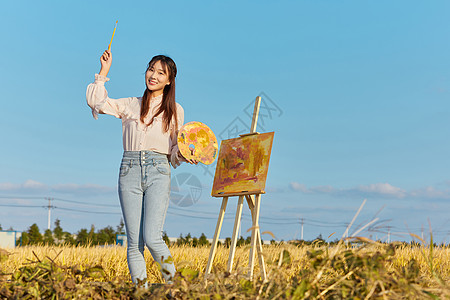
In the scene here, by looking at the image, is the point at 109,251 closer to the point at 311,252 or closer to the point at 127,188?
the point at 127,188

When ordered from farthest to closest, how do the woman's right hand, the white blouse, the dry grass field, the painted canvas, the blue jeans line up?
the painted canvas
the woman's right hand
the white blouse
the blue jeans
the dry grass field

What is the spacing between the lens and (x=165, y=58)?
4.03 meters

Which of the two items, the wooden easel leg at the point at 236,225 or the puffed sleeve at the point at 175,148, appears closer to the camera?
the puffed sleeve at the point at 175,148

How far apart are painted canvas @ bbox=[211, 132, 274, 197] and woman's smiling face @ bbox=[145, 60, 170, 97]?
892 millimetres

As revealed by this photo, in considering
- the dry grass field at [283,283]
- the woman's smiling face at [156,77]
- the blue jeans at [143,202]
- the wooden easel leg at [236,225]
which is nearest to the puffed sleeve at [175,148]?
the blue jeans at [143,202]

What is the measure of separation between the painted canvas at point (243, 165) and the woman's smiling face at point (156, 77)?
892mm

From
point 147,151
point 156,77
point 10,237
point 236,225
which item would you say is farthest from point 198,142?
point 10,237

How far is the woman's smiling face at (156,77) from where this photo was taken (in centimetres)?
396

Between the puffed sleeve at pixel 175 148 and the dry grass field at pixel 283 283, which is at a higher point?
the puffed sleeve at pixel 175 148

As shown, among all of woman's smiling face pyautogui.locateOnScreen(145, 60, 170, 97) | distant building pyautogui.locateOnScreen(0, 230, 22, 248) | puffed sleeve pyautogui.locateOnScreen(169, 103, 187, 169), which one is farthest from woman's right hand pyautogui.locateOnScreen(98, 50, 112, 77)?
distant building pyautogui.locateOnScreen(0, 230, 22, 248)

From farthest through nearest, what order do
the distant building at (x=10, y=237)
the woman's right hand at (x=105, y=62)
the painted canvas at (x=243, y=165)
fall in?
1. the distant building at (x=10, y=237)
2. the painted canvas at (x=243, y=165)
3. the woman's right hand at (x=105, y=62)

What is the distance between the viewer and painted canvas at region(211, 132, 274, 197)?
404cm

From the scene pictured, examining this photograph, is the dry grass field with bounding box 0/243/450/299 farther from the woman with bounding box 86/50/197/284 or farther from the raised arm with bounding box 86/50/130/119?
the raised arm with bounding box 86/50/130/119

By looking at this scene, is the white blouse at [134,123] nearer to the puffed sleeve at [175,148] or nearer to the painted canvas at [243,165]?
the puffed sleeve at [175,148]
